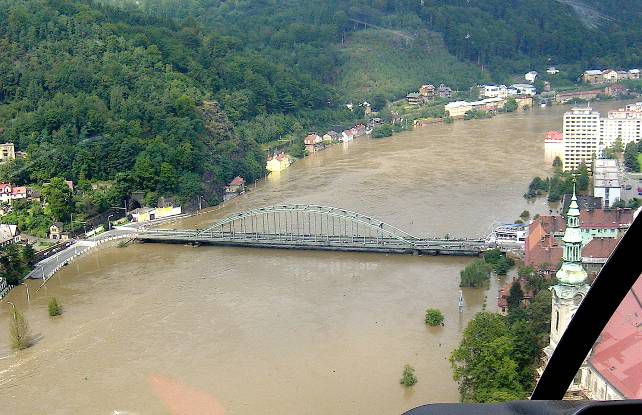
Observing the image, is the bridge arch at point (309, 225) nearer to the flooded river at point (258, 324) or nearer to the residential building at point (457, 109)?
the flooded river at point (258, 324)

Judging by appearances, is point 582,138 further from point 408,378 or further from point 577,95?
point 577,95

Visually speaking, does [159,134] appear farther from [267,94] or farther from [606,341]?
[606,341]

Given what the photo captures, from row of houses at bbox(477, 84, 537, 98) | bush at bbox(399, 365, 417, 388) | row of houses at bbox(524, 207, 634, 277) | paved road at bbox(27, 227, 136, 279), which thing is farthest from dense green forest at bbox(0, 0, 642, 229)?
bush at bbox(399, 365, 417, 388)

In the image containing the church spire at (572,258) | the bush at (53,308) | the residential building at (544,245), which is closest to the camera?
the church spire at (572,258)

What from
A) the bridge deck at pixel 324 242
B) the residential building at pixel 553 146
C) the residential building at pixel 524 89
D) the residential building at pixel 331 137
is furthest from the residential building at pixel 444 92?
the bridge deck at pixel 324 242

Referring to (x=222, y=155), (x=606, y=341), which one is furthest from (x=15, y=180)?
(x=606, y=341)
